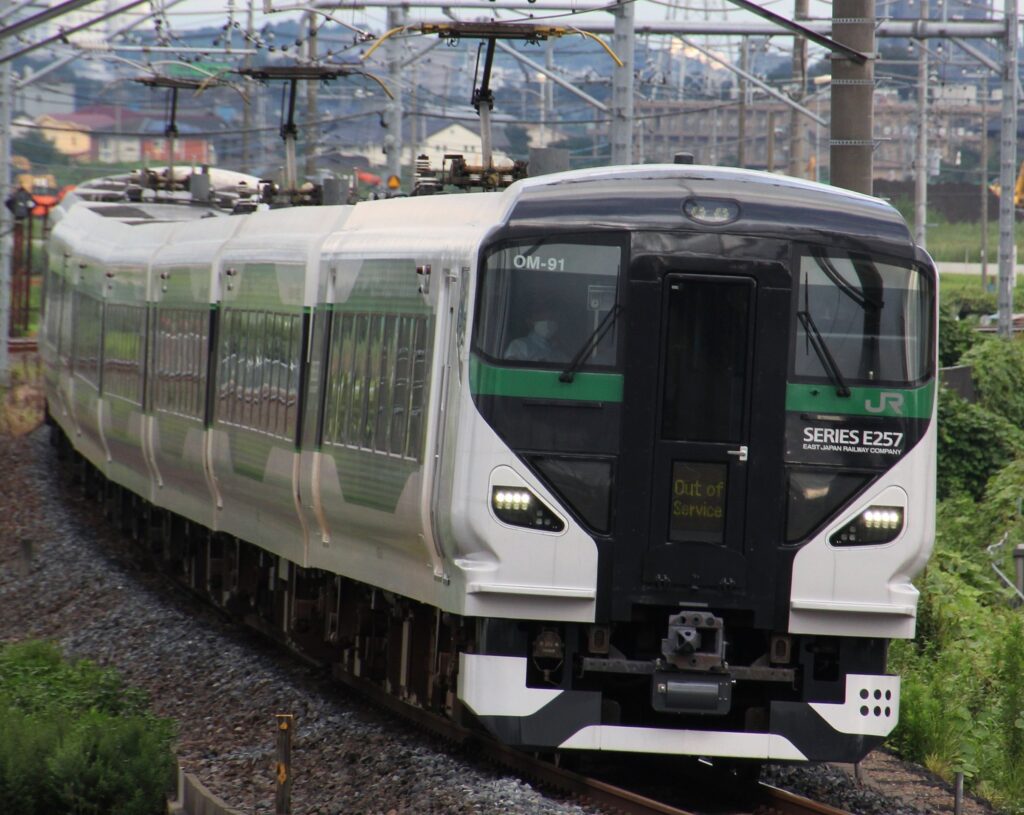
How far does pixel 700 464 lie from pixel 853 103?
4.43 m

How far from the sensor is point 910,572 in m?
9.48

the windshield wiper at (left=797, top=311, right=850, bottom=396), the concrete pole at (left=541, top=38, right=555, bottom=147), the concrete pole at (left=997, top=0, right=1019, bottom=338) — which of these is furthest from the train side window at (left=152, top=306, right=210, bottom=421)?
Answer: the concrete pole at (left=997, top=0, right=1019, bottom=338)

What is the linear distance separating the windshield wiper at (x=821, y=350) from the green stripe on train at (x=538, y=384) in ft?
2.89

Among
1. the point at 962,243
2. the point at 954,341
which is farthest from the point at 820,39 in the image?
the point at 962,243

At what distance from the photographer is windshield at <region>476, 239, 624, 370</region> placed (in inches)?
366

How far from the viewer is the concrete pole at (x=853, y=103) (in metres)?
12.8

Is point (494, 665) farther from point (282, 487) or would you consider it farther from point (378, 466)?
point (282, 487)

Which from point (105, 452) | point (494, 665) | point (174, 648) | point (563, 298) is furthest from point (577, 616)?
point (105, 452)

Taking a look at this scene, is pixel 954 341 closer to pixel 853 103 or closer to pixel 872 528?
pixel 853 103

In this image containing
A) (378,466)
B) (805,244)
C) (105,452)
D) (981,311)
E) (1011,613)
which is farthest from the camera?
(981,311)

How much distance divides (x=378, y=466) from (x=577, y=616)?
6.27ft

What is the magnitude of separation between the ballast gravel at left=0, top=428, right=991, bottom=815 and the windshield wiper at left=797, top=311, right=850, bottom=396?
1988 millimetres

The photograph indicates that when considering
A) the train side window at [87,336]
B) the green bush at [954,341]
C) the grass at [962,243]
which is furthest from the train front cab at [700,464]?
the grass at [962,243]

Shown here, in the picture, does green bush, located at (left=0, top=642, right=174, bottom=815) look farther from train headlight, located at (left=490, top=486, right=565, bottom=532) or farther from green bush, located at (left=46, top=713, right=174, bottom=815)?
train headlight, located at (left=490, top=486, right=565, bottom=532)
